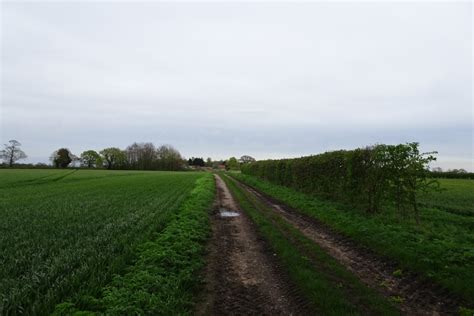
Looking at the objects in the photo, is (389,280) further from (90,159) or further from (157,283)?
(90,159)

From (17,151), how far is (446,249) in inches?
5532

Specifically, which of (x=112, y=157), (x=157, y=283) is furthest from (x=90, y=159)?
(x=157, y=283)

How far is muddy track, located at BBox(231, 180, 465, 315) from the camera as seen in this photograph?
16.7 feet

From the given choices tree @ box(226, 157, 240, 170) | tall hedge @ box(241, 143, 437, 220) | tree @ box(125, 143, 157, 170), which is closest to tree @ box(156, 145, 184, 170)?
tree @ box(125, 143, 157, 170)

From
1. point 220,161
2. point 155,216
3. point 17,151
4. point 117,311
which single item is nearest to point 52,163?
point 17,151

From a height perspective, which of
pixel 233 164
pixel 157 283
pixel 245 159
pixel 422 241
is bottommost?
pixel 157 283

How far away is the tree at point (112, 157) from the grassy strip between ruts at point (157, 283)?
12861 cm

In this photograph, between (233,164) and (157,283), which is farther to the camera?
(233,164)

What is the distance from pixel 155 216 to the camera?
41.3 ft

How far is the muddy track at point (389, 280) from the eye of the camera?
508 centimetres

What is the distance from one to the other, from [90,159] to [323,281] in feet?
461

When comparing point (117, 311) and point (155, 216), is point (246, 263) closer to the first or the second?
point (117, 311)

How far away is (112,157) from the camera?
421 ft

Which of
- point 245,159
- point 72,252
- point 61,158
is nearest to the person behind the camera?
point 72,252
